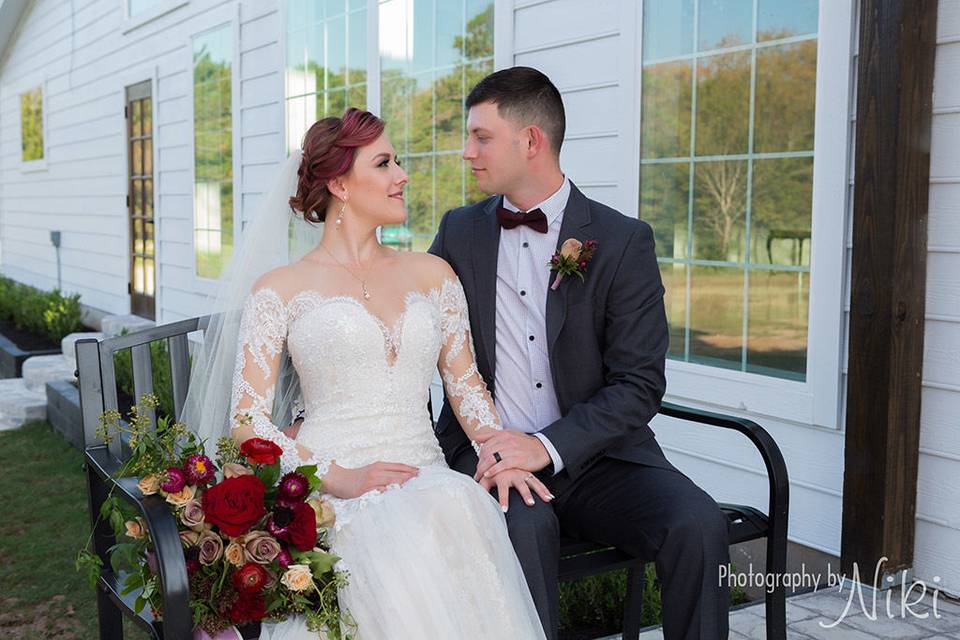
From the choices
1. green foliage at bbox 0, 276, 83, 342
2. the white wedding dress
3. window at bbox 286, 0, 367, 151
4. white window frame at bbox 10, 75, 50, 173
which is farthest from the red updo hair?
white window frame at bbox 10, 75, 50, 173

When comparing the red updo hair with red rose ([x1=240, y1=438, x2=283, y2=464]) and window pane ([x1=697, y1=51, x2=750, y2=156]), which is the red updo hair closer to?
red rose ([x1=240, y1=438, x2=283, y2=464])

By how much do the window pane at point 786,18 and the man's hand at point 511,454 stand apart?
1970 mm

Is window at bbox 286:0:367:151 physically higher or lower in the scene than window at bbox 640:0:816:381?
higher

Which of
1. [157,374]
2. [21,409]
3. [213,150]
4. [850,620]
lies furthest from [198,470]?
[213,150]

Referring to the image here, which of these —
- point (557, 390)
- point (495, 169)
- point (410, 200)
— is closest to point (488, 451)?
point (557, 390)

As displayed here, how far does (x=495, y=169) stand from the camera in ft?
9.94

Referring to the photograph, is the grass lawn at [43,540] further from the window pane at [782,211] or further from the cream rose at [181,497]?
the window pane at [782,211]

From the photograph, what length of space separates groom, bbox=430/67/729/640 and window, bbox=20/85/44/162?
13.1 metres

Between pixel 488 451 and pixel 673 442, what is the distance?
1912 mm

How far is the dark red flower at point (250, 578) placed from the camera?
2156mm

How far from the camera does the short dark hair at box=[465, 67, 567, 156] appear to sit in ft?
9.94

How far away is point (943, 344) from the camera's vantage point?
3447mm

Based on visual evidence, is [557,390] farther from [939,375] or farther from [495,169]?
[939,375]

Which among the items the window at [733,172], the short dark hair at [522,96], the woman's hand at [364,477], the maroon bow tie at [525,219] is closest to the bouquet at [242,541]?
the woman's hand at [364,477]
